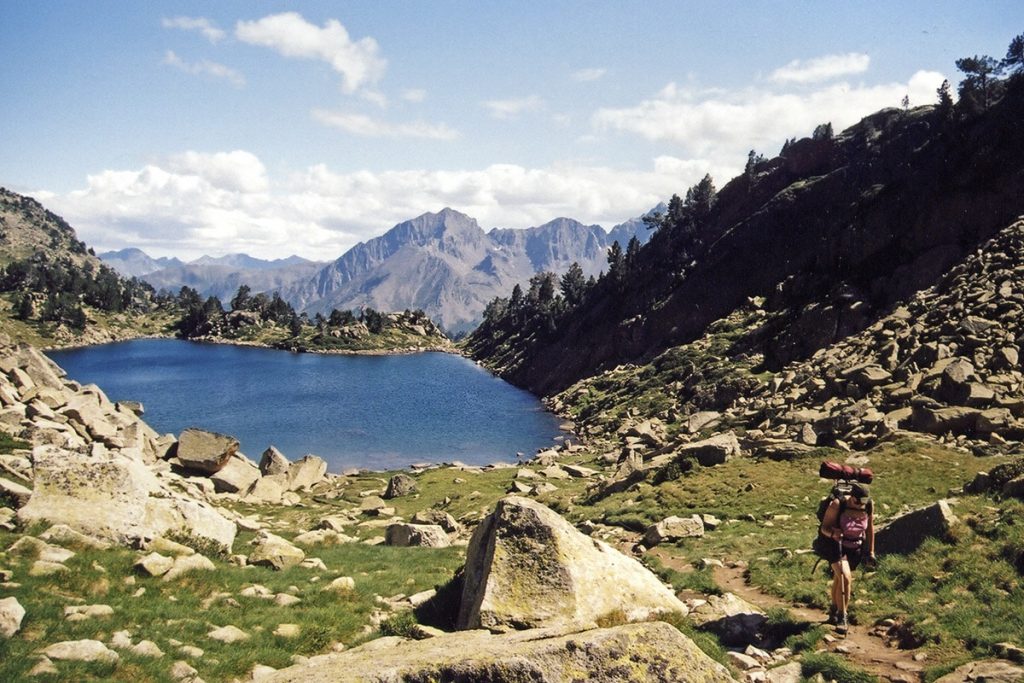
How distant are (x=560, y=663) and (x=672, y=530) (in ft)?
62.2

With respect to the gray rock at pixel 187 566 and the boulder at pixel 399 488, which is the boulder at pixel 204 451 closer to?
the boulder at pixel 399 488

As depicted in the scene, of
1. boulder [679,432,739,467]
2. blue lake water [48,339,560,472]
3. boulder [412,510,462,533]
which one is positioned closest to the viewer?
boulder [412,510,462,533]

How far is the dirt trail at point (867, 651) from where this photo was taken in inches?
461

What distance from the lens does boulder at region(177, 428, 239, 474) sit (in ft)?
149

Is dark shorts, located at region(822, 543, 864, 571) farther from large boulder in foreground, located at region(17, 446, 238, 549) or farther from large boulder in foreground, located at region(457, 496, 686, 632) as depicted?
large boulder in foreground, located at region(17, 446, 238, 549)

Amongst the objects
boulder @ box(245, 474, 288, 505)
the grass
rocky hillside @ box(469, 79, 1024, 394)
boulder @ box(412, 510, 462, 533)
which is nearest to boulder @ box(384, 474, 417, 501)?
boulder @ box(245, 474, 288, 505)

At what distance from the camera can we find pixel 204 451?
45906 mm

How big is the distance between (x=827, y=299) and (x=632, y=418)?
29565 millimetres

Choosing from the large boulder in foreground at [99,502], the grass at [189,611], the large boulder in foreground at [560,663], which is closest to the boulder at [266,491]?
the large boulder in foreground at [99,502]

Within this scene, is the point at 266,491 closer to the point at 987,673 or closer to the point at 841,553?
the point at 841,553

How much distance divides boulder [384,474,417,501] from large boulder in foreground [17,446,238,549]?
27.3 meters

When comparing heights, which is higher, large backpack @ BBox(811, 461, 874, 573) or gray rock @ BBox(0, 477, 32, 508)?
large backpack @ BBox(811, 461, 874, 573)

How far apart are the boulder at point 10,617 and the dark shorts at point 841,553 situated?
17.1 metres

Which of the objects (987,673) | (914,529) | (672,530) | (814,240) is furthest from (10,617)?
(814,240)
